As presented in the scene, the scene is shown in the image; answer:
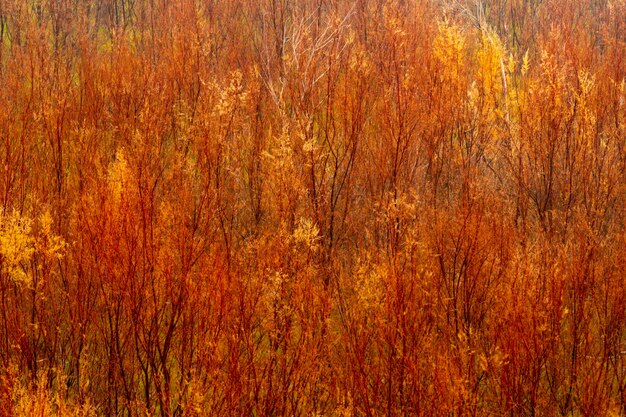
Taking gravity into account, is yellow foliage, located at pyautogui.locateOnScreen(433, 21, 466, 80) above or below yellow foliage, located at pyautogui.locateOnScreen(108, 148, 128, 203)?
above

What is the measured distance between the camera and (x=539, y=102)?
13906mm

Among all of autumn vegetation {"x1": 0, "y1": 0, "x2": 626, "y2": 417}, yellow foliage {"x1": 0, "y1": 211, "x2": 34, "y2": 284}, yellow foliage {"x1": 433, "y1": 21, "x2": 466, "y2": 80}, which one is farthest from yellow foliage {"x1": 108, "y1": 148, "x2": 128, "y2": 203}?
yellow foliage {"x1": 433, "y1": 21, "x2": 466, "y2": 80}

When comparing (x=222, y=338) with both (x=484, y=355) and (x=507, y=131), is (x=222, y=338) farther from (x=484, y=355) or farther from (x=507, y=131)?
(x=507, y=131)

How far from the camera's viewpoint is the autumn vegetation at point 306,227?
9.55 meters

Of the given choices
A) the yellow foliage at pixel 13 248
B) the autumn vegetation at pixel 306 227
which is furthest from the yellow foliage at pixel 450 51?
the yellow foliage at pixel 13 248

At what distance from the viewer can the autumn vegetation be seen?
9547mm

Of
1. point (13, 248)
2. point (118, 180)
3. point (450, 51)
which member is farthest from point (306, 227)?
point (450, 51)

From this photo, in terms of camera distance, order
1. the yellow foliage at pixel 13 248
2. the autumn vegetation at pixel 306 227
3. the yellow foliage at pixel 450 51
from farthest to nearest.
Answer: the yellow foliage at pixel 450 51 → the autumn vegetation at pixel 306 227 → the yellow foliage at pixel 13 248

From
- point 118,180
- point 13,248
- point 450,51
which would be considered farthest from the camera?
point 450,51

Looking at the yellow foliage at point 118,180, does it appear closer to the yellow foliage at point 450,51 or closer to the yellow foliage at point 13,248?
the yellow foliage at point 13,248

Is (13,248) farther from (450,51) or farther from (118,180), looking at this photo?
(450,51)

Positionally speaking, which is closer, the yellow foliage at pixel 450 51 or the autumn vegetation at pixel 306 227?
the autumn vegetation at pixel 306 227

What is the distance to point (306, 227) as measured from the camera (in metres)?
12.2

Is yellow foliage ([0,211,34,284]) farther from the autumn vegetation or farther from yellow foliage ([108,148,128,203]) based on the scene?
yellow foliage ([108,148,128,203])
